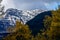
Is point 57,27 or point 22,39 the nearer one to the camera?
point 57,27

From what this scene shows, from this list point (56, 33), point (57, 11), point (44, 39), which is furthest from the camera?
point (44, 39)

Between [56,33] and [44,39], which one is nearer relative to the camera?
[56,33]

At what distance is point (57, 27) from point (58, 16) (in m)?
2.44

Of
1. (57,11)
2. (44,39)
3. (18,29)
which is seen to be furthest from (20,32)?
(57,11)

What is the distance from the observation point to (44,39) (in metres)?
51.8

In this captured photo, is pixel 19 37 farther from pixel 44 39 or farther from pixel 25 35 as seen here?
pixel 44 39

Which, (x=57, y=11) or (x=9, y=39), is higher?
(x=57, y=11)

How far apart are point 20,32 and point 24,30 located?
3.57 ft

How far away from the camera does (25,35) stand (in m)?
53.8

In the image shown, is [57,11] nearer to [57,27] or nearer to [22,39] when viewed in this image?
[57,27]

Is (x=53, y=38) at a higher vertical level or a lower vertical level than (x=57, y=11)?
lower

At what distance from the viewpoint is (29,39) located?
54.9m

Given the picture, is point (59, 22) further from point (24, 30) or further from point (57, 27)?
point (24, 30)

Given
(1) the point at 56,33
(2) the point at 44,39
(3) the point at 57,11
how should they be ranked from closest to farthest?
(1) the point at 56,33
(3) the point at 57,11
(2) the point at 44,39
